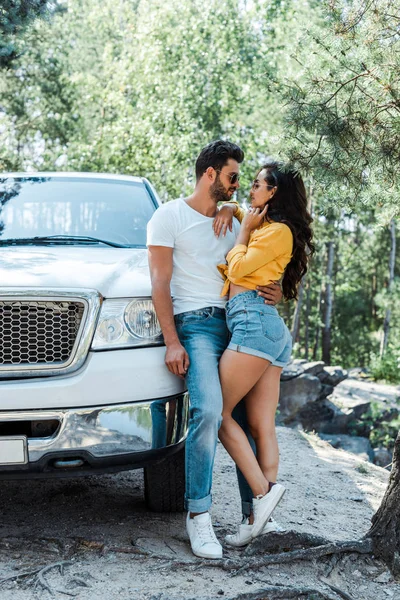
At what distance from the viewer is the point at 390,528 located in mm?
3488

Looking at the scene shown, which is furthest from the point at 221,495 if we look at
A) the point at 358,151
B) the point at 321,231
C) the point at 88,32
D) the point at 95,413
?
the point at 88,32

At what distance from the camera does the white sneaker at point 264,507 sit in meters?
3.50

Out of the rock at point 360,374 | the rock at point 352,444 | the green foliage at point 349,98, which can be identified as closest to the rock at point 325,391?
the rock at point 352,444

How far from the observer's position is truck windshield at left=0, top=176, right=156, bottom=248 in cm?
427

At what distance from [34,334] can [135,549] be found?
117cm

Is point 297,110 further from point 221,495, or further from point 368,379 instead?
point 368,379

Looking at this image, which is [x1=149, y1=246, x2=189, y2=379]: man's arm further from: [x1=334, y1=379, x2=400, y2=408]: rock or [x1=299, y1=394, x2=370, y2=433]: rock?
[x1=334, y1=379, x2=400, y2=408]: rock

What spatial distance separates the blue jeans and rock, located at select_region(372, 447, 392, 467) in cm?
731

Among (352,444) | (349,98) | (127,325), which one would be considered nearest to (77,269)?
(127,325)

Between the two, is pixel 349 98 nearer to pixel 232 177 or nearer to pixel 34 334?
pixel 232 177

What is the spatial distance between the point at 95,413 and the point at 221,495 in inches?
75.5

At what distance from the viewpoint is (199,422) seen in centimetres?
338

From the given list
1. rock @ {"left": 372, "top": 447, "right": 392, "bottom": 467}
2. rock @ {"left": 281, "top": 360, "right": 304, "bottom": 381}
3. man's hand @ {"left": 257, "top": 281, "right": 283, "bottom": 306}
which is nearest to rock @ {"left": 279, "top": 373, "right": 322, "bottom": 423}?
rock @ {"left": 281, "top": 360, "right": 304, "bottom": 381}

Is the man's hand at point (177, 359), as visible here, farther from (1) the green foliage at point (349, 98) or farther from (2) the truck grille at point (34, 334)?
(1) the green foliage at point (349, 98)
